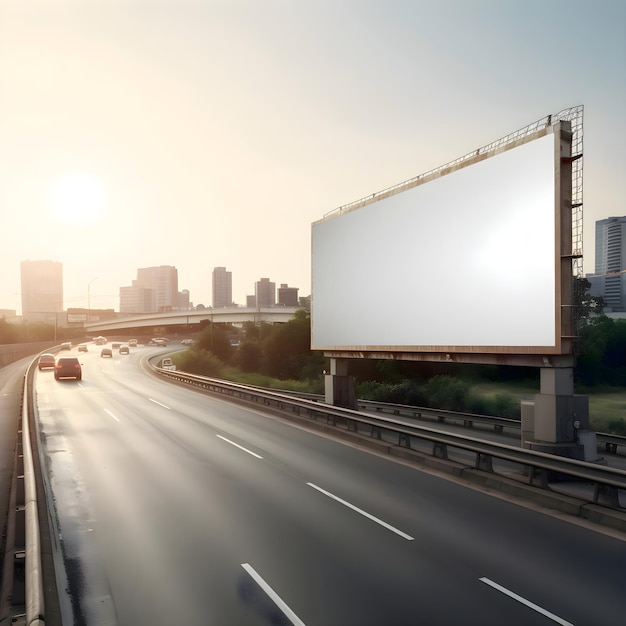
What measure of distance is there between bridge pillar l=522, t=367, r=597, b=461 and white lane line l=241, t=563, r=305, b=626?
9457 millimetres

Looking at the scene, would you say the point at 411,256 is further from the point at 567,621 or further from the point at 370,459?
the point at 567,621

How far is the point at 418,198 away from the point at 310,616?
15588 mm

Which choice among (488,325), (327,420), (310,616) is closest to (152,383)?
(327,420)

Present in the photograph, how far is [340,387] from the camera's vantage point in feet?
86.4

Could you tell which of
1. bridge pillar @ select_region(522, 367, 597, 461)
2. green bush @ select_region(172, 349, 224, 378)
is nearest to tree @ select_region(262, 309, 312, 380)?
green bush @ select_region(172, 349, 224, 378)

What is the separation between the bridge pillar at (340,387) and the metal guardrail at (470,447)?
3.69ft

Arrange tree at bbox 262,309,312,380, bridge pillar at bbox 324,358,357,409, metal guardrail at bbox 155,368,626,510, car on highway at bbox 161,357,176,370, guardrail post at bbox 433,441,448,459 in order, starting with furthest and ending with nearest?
tree at bbox 262,309,312,380
car on highway at bbox 161,357,176,370
bridge pillar at bbox 324,358,357,409
guardrail post at bbox 433,441,448,459
metal guardrail at bbox 155,368,626,510

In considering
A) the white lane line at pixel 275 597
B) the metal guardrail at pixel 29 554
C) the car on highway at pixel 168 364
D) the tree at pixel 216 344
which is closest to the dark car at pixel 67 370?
the car on highway at pixel 168 364

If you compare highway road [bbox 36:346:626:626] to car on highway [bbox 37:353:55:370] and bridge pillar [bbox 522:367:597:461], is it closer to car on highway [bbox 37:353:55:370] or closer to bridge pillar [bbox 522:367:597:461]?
bridge pillar [bbox 522:367:597:461]

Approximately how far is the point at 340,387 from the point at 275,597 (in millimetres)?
18810

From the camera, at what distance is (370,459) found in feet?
56.2

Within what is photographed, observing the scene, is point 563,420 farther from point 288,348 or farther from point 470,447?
point 288,348

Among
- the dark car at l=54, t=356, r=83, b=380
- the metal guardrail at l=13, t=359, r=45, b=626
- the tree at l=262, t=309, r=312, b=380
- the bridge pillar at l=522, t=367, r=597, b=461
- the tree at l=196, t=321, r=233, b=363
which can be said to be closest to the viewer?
the metal guardrail at l=13, t=359, r=45, b=626

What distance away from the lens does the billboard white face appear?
1537 centimetres
